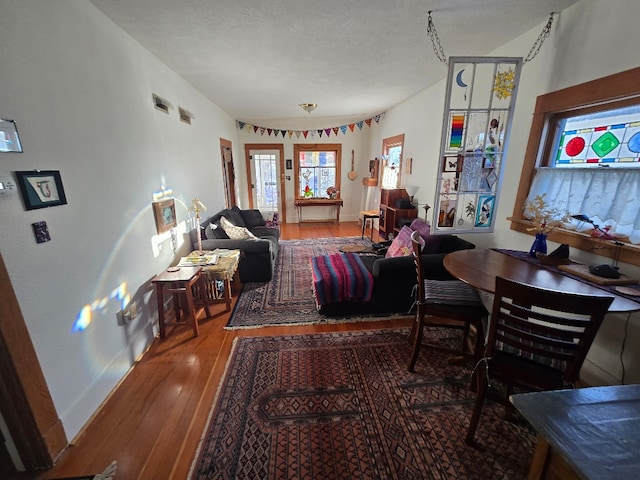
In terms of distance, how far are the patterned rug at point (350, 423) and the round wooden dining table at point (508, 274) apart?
2.69ft

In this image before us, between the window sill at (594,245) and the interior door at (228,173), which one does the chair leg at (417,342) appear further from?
the interior door at (228,173)

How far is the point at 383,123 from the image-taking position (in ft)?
18.6

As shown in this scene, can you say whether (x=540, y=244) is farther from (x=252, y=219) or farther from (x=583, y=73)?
(x=252, y=219)

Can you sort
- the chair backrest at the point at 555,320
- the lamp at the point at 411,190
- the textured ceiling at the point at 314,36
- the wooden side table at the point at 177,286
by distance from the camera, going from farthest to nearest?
the lamp at the point at 411,190 < the wooden side table at the point at 177,286 < the textured ceiling at the point at 314,36 < the chair backrest at the point at 555,320

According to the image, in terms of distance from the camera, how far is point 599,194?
1808 mm

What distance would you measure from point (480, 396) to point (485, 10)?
253 centimetres

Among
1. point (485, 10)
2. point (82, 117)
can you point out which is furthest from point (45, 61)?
point (485, 10)

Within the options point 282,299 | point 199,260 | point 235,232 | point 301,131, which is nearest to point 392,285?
point 282,299

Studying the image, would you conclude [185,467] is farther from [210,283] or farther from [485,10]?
[485,10]

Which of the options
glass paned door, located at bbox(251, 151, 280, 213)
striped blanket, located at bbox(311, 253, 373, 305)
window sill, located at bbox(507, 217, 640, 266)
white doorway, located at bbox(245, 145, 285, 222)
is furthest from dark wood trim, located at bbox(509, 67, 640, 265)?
glass paned door, located at bbox(251, 151, 280, 213)

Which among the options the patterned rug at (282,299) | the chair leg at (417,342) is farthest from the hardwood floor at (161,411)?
the chair leg at (417,342)

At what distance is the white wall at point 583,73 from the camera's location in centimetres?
159

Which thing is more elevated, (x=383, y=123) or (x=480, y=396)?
(x=383, y=123)

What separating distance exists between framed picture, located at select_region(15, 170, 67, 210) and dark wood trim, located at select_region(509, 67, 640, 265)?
3243mm
